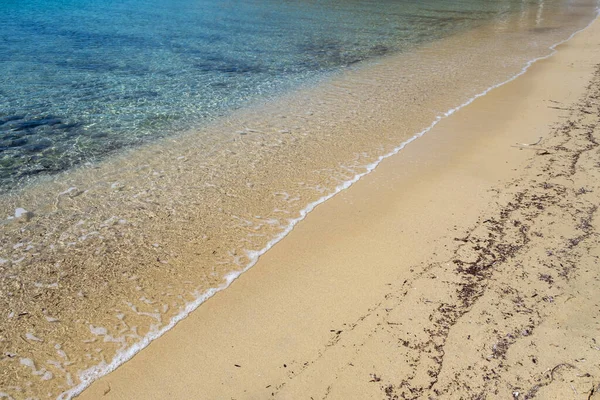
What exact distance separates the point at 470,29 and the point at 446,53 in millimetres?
6201

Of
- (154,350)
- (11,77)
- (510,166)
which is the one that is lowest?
(154,350)

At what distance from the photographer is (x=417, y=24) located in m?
21.4

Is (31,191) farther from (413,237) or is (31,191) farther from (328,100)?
(328,100)

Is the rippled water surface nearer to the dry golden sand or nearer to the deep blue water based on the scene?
the deep blue water

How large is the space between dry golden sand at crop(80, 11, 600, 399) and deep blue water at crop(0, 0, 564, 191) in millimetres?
4377

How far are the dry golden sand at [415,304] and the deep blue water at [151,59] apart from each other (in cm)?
438

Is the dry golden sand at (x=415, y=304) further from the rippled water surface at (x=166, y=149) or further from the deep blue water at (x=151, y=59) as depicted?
the deep blue water at (x=151, y=59)

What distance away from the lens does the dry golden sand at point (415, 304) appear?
3.34 meters

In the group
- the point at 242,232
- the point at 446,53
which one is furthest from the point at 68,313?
the point at 446,53

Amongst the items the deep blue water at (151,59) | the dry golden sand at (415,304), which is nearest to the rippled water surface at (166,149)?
the deep blue water at (151,59)

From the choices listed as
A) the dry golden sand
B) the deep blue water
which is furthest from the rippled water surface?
the dry golden sand

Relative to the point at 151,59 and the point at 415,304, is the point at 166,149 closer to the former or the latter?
the point at 415,304

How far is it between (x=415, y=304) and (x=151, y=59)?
39.8 ft

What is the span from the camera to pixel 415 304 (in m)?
4.05
